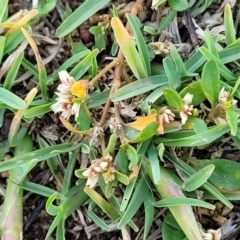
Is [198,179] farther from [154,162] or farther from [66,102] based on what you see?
[66,102]

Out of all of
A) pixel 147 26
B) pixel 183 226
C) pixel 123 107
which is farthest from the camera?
pixel 147 26

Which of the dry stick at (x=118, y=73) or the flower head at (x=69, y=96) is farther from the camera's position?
the dry stick at (x=118, y=73)

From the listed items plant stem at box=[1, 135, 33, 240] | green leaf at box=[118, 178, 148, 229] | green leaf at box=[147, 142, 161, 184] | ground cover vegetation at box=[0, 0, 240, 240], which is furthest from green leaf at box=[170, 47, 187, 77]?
plant stem at box=[1, 135, 33, 240]

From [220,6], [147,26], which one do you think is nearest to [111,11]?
[147,26]

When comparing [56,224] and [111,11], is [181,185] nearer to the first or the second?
[56,224]

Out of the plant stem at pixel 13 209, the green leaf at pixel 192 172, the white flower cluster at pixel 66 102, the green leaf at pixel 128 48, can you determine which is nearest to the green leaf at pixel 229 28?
the green leaf at pixel 128 48

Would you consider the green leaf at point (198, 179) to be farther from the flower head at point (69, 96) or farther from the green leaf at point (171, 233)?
the flower head at point (69, 96)
